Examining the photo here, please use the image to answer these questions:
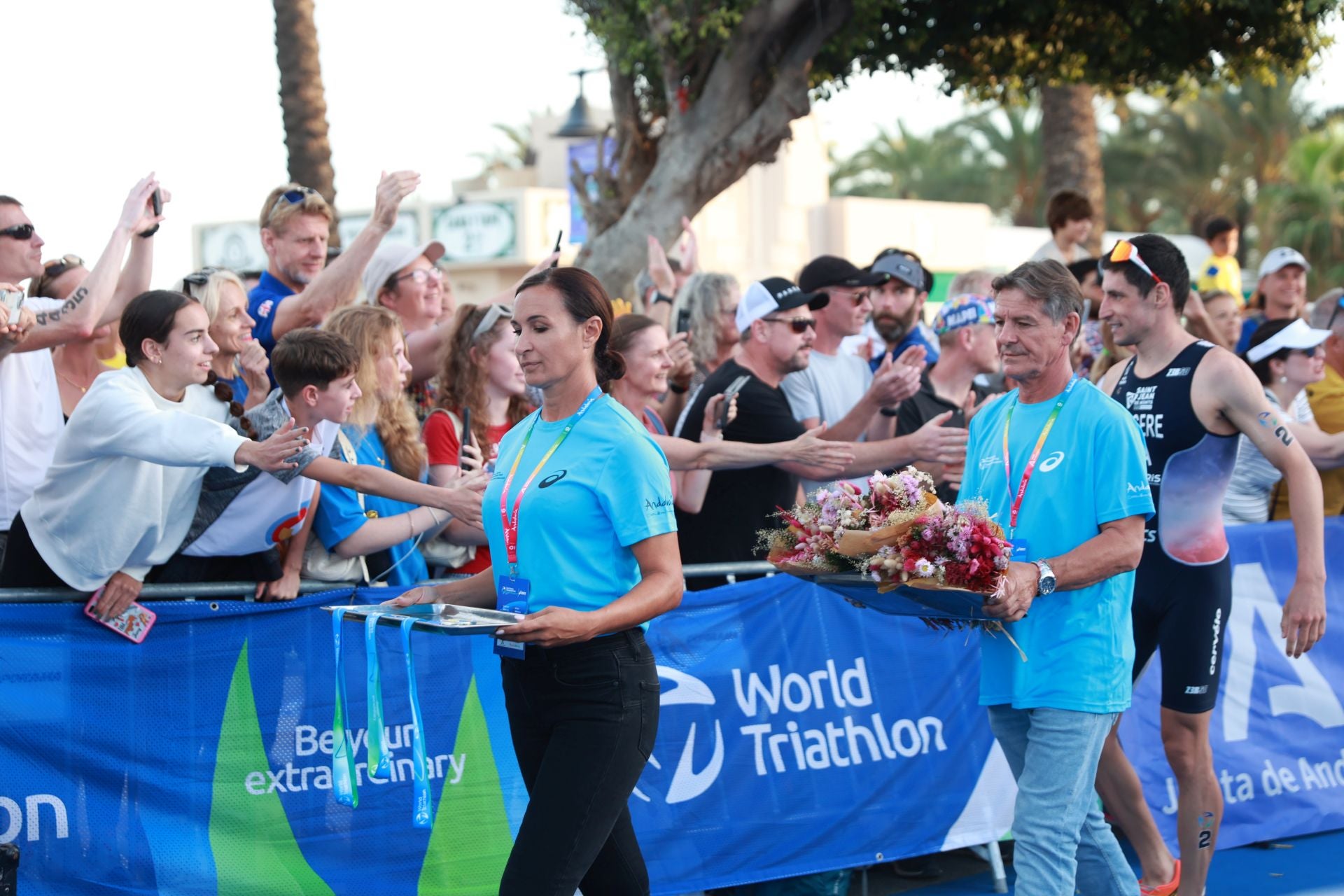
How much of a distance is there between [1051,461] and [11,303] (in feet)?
11.7

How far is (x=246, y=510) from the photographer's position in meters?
5.25

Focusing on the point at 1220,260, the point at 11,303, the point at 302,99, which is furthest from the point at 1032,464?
the point at 302,99

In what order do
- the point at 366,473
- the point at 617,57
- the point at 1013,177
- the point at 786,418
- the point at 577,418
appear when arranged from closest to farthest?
the point at 577,418 → the point at 366,473 → the point at 786,418 → the point at 617,57 → the point at 1013,177

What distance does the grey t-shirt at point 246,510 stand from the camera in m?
5.20

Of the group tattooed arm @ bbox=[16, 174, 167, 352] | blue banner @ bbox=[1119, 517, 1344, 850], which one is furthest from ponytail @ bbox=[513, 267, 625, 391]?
blue banner @ bbox=[1119, 517, 1344, 850]

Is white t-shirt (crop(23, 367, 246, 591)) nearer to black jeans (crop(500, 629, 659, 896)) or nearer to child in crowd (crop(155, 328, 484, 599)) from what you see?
child in crowd (crop(155, 328, 484, 599))

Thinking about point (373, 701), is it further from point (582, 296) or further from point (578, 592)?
point (582, 296)

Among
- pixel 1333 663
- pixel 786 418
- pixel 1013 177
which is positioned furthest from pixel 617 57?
pixel 1013 177

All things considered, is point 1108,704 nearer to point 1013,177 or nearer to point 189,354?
point 189,354

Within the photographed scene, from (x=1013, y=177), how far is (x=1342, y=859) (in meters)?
38.2

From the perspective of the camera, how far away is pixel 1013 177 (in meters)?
43.0

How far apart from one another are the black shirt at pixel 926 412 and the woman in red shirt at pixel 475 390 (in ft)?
6.15

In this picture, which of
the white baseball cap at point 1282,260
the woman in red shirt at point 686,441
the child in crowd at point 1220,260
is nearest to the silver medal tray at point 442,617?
the woman in red shirt at point 686,441

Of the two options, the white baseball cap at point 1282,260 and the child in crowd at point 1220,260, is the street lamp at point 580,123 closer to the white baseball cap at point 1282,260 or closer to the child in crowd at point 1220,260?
the child in crowd at point 1220,260
